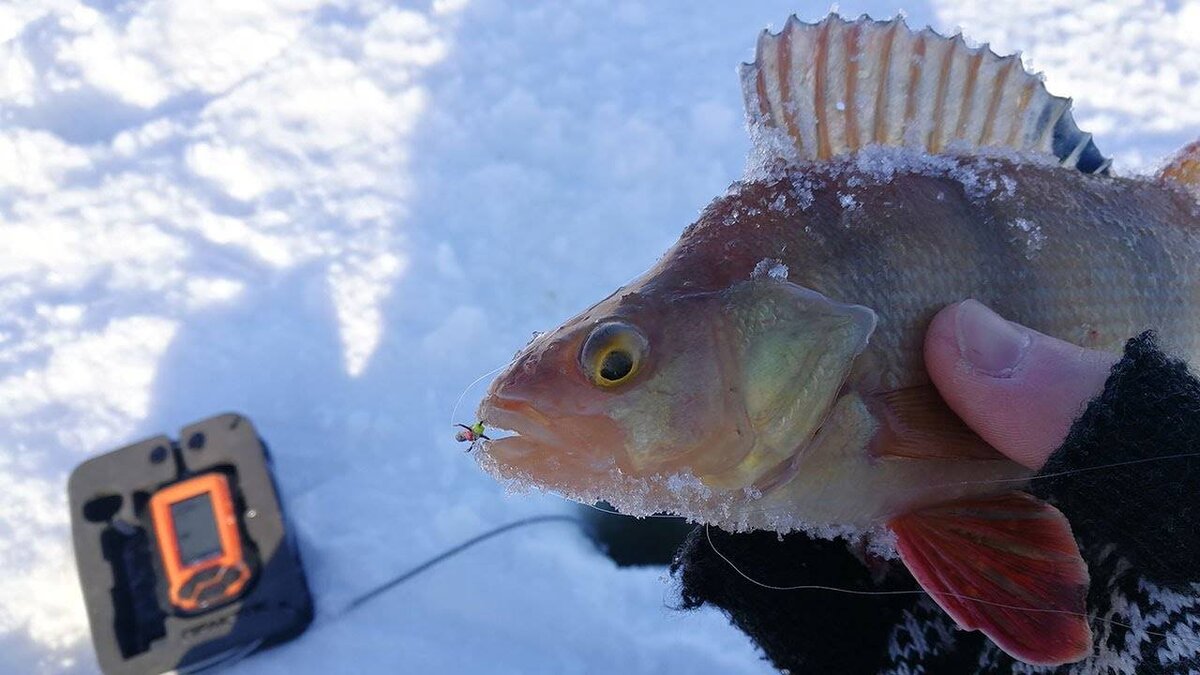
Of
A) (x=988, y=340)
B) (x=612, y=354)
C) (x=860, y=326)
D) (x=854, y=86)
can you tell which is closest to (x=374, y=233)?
(x=854, y=86)

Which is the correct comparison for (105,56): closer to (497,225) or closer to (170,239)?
(170,239)

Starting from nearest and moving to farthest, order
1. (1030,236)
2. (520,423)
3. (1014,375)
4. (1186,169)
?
(520,423), (1014,375), (1030,236), (1186,169)

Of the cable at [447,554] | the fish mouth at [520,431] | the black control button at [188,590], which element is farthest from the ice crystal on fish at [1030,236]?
the black control button at [188,590]

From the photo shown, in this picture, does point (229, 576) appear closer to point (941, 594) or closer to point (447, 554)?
point (447, 554)

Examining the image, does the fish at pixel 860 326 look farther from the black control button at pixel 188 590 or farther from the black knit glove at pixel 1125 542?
the black control button at pixel 188 590

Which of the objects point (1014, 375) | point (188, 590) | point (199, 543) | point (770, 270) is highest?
point (770, 270)

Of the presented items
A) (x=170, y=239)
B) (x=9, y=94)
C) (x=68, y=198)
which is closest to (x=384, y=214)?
(x=170, y=239)

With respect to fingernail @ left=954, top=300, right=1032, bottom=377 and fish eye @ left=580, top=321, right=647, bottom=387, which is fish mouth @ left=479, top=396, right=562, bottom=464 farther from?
fingernail @ left=954, top=300, right=1032, bottom=377

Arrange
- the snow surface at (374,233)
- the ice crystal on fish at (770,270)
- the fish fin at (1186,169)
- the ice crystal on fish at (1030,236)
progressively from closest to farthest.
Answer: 1. the ice crystal on fish at (770,270)
2. the ice crystal on fish at (1030,236)
3. the fish fin at (1186,169)
4. the snow surface at (374,233)
